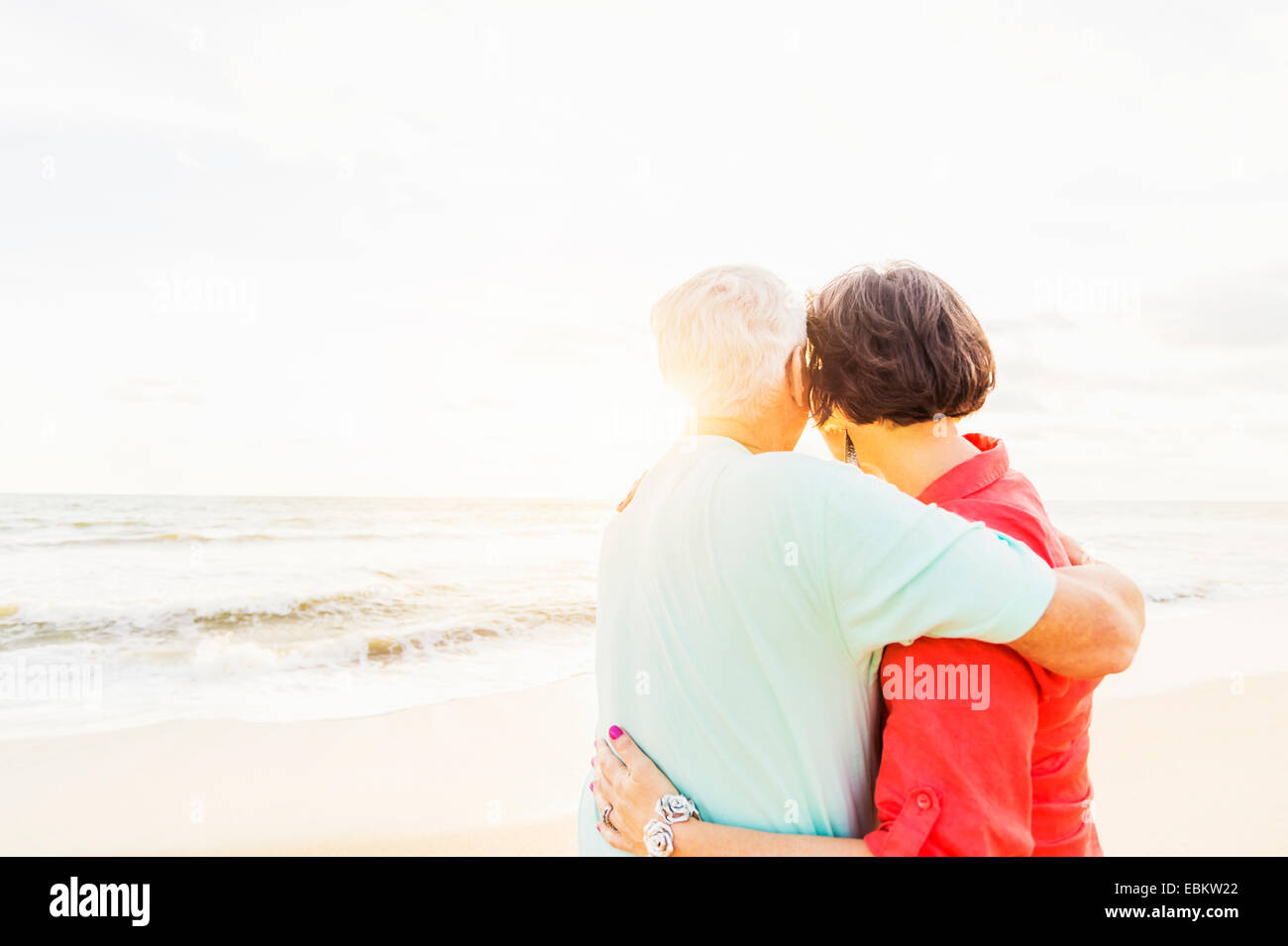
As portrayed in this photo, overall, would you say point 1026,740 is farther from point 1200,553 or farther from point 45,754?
point 1200,553

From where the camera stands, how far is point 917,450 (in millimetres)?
1644

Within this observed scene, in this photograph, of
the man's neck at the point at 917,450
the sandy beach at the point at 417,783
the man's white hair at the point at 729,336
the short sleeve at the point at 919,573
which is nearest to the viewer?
the short sleeve at the point at 919,573

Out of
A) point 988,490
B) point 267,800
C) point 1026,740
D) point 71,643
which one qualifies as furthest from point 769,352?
point 71,643

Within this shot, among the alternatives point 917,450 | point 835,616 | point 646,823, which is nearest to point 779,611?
point 835,616

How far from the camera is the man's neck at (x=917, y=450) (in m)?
1.62

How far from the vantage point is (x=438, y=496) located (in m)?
32.0

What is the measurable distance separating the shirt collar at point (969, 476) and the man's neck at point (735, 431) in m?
0.34

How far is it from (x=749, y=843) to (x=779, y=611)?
0.41 metres

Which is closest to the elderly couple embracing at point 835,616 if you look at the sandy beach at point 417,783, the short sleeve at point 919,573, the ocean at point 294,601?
the short sleeve at point 919,573

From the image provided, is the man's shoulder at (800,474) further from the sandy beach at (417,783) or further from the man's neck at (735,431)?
the sandy beach at (417,783)

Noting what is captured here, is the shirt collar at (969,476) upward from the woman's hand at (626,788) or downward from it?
upward

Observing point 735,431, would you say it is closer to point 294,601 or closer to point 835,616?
point 835,616

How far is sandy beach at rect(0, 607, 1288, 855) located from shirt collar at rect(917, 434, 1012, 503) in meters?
3.31

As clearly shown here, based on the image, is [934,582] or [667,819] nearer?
[934,582]
